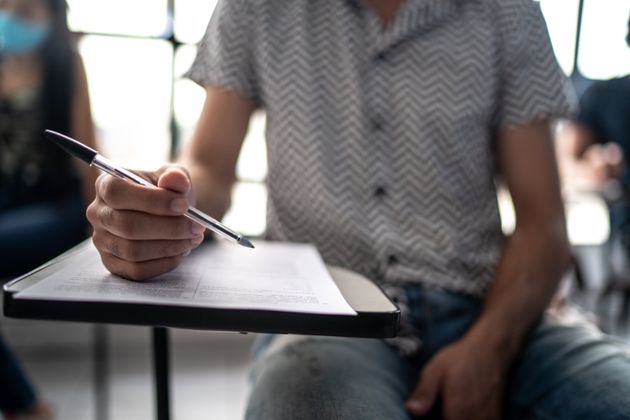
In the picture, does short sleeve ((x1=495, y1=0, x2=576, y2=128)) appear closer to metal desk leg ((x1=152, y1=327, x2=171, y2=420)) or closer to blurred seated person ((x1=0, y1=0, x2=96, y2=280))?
metal desk leg ((x1=152, y1=327, x2=171, y2=420))

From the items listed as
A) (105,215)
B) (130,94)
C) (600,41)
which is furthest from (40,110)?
(600,41)

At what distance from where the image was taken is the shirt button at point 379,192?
79cm

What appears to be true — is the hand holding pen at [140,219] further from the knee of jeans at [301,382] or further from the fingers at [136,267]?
the knee of jeans at [301,382]

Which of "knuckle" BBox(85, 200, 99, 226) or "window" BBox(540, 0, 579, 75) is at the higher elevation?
"window" BBox(540, 0, 579, 75)

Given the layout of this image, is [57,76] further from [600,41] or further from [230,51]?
[600,41]

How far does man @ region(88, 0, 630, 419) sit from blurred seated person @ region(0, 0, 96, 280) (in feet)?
3.19

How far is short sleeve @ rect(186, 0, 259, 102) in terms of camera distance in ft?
2.61

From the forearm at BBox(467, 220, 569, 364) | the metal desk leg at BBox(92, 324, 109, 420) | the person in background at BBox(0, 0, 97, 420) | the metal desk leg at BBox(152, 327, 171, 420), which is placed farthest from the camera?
the metal desk leg at BBox(92, 324, 109, 420)

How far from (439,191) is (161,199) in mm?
466

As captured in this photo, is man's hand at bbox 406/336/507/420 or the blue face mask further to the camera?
the blue face mask

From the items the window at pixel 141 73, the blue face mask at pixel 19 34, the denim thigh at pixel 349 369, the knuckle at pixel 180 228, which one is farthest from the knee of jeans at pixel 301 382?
the window at pixel 141 73

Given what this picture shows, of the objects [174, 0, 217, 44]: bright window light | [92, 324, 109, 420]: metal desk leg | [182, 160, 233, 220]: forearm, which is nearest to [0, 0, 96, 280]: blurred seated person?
[92, 324, 109, 420]: metal desk leg

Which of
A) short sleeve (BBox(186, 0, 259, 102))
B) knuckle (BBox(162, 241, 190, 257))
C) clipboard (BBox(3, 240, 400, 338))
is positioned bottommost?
clipboard (BBox(3, 240, 400, 338))

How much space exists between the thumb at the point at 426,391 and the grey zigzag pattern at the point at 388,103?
0.16m
